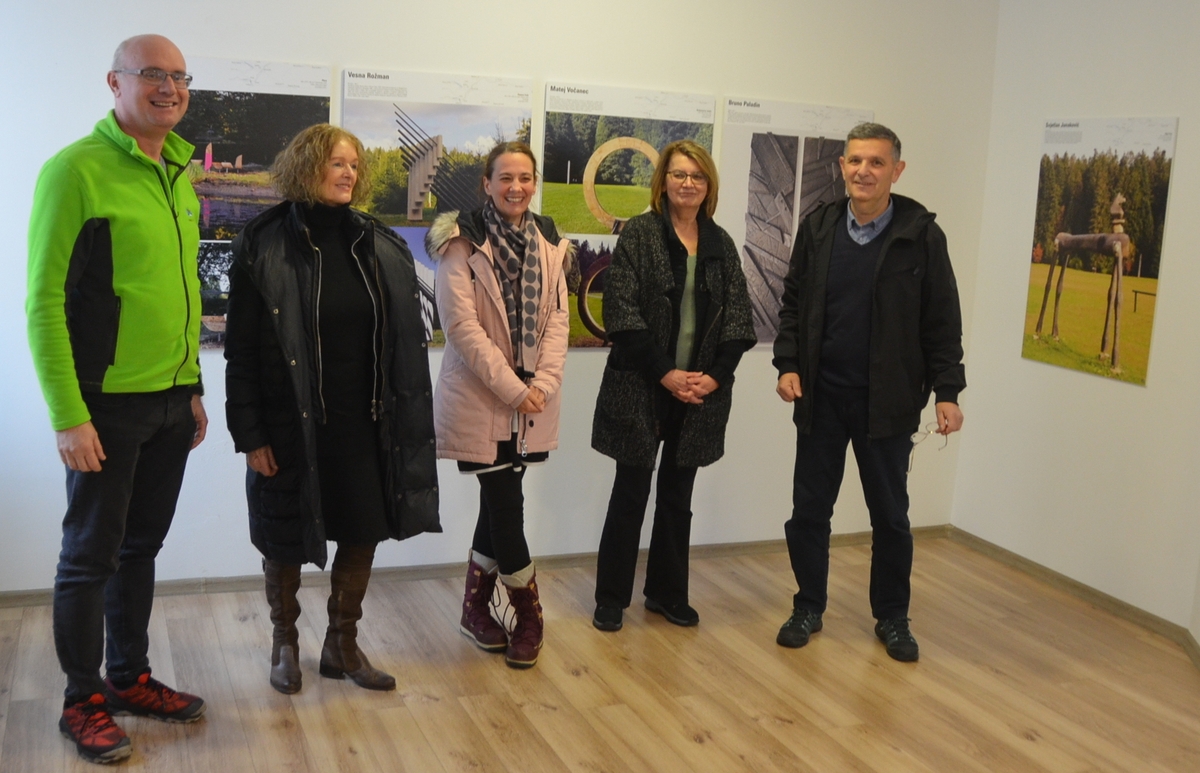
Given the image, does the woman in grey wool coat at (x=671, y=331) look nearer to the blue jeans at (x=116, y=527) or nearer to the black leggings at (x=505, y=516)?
the black leggings at (x=505, y=516)

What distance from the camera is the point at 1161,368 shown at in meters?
4.22

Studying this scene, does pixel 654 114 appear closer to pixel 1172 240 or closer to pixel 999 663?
pixel 1172 240

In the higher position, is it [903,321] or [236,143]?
[236,143]

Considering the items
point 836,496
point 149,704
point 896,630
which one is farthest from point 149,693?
point 896,630

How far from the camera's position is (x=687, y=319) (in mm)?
3752

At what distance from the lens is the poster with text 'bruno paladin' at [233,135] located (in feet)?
12.6

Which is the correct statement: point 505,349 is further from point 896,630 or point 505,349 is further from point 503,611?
point 896,630

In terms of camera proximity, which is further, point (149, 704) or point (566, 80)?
point (566, 80)

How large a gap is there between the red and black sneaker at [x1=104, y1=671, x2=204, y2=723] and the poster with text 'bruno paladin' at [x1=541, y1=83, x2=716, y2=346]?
2.05 metres

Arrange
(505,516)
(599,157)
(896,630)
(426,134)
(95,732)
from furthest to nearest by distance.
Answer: (599,157) < (426,134) < (896,630) < (505,516) < (95,732)

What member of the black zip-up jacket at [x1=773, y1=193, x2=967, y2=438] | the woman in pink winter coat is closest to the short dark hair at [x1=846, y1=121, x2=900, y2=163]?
the black zip-up jacket at [x1=773, y1=193, x2=967, y2=438]

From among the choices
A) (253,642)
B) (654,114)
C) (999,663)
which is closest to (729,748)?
(999,663)

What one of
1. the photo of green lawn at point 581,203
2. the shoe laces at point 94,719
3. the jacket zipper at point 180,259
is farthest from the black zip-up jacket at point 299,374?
the photo of green lawn at point 581,203

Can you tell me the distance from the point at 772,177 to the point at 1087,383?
151 cm
